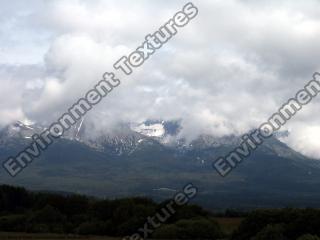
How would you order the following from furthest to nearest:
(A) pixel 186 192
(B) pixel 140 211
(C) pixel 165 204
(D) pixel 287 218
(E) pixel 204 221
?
(C) pixel 165 204 → (B) pixel 140 211 → (E) pixel 204 221 → (D) pixel 287 218 → (A) pixel 186 192

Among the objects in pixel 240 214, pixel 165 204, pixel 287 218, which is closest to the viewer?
pixel 287 218

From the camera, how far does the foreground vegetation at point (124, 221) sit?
198ft

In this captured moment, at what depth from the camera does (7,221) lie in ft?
281

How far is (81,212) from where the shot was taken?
98.3 meters

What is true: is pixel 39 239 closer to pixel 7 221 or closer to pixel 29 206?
pixel 7 221

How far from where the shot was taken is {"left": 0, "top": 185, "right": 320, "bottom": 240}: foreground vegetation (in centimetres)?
6028

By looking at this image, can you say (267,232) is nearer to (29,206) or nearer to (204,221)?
(204,221)

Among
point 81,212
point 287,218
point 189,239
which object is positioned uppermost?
point 81,212

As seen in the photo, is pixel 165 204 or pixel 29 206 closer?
pixel 165 204

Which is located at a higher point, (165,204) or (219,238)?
(165,204)

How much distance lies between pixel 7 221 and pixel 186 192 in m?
40.0

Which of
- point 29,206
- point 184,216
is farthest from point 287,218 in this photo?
point 29,206

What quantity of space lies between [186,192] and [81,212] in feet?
154

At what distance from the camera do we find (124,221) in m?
81.0
